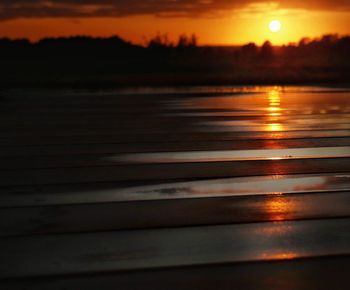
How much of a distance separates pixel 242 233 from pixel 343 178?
53.9 inches

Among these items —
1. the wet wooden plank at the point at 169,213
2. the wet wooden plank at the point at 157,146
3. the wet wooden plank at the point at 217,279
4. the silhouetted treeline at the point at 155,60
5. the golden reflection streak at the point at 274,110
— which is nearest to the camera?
the wet wooden plank at the point at 217,279

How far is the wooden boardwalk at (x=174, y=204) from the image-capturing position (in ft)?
7.09

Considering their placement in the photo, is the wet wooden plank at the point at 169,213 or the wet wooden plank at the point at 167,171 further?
the wet wooden plank at the point at 167,171

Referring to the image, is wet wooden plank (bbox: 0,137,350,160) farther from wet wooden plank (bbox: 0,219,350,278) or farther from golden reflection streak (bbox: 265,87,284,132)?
wet wooden plank (bbox: 0,219,350,278)

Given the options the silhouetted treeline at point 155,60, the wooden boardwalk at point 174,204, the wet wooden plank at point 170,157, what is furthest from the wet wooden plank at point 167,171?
the silhouetted treeline at point 155,60

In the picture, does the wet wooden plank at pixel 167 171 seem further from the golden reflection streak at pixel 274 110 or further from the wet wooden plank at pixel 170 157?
the golden reflection streak at pixel 274 110

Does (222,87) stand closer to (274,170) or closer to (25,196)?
(274,170)

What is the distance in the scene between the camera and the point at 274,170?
13.0 ft

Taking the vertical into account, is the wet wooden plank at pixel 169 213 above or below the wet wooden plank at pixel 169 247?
below

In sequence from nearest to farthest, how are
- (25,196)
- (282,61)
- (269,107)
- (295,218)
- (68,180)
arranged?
(295,218) < (25,196) < (68,180) < (269,107) < (282,61)

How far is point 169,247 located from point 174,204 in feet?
2.26

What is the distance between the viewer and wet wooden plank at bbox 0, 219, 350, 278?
7.32ft

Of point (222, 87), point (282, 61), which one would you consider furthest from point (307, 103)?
point (282, 61)

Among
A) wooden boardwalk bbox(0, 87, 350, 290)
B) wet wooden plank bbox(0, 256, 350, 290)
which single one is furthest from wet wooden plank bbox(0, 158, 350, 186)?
wet wooden plank bbox(0, 256, 350, 290)
